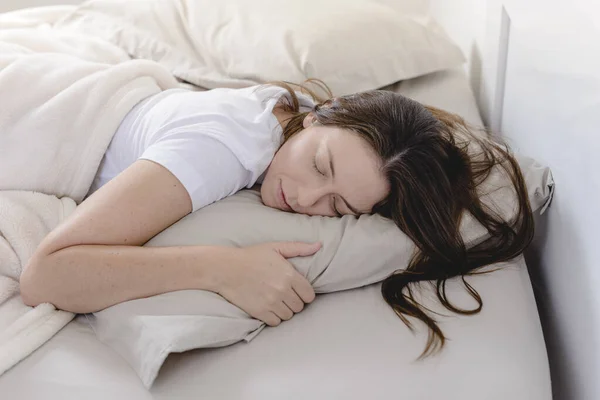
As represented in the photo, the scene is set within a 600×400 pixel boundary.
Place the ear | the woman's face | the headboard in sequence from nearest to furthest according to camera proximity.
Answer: the headboard, the woman's face, the ear

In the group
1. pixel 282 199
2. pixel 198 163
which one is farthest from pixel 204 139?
pixel 282 199

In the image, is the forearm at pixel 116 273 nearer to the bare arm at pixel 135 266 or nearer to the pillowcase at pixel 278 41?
the bare arm at pixel 135 266

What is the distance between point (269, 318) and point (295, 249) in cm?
12

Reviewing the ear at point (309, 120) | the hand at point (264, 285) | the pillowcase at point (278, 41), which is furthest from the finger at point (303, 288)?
the pillowcase at point (278, 41)

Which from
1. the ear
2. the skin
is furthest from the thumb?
the ear

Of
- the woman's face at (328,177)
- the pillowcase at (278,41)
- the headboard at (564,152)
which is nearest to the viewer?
the headboard at (564,152)

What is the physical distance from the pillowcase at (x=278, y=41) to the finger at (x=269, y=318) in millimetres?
691

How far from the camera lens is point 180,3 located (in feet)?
5.90

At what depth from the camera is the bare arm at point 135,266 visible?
39.0 inches

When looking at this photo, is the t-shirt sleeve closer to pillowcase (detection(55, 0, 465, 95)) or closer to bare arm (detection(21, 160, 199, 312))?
bare arm (detection(21, 160, 199, 312))

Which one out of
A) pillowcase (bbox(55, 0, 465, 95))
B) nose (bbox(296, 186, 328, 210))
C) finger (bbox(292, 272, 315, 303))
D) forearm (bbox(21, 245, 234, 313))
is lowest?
finger (bbox(292, 272, 315, 303))

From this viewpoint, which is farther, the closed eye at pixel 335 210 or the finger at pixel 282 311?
the closed eye at pixel 335 210

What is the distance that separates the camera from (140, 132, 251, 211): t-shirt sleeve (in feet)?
3.51

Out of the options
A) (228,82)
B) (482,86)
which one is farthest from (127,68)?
(482,86)
